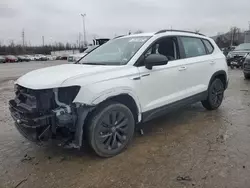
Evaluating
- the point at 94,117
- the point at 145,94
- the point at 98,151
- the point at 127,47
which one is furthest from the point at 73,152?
the point at 127,47

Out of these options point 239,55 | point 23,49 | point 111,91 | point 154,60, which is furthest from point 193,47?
point 23,49

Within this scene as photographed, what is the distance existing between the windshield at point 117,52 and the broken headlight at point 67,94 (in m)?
0.98

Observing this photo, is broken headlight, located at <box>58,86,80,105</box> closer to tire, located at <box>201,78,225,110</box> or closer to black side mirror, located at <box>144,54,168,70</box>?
black side mirror, located at <box>144,54,168,70</box>

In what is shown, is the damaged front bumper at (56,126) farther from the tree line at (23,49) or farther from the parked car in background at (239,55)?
the tree line at (23,49)

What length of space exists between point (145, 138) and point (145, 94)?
823 mm

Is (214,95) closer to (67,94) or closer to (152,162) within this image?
(152,162)

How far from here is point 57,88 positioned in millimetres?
3186

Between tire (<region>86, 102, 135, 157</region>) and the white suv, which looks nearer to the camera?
the white suv

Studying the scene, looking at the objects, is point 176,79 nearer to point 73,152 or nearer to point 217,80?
point 217,80

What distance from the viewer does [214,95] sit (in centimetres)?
575

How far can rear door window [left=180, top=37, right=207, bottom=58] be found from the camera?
195 inches

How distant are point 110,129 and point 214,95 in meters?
3.12

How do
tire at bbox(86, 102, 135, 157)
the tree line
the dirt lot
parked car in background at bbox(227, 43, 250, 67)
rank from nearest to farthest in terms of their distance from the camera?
the dirt lot
tire at bbox(86, 102, 135, 157)
parked car in background at bbox(227, 43, 250, 67)
the tree line

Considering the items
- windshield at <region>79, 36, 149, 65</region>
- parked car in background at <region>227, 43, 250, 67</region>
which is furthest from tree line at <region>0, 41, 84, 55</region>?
windshield at <region>79, 36, 149, 65</region>
